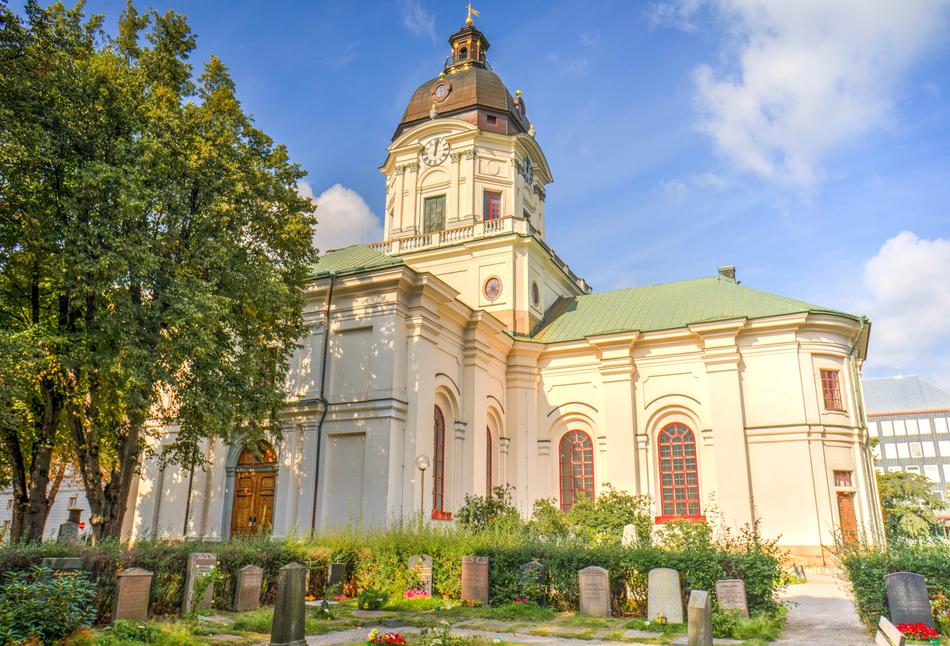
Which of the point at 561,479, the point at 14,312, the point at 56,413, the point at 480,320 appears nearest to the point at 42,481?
the point at 56,413

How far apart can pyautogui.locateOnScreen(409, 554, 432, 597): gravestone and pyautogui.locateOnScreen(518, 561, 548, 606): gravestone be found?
6.90 ft

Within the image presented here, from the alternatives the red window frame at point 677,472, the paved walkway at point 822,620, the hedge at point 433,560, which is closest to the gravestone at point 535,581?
the hedge at point 433,560

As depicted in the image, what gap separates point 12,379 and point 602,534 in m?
15.6

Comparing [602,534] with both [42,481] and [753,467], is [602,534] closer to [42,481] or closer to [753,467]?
[753,467]

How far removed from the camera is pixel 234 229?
15859 millimetres

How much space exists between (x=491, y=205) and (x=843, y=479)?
54.6 feet

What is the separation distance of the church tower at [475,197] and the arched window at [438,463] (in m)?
6.16

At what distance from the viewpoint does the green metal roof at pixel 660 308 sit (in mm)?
24500

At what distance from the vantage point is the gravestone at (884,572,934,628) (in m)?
10.2

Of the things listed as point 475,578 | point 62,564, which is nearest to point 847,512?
point 475,578

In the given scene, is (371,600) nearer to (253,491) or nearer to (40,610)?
(40,610)

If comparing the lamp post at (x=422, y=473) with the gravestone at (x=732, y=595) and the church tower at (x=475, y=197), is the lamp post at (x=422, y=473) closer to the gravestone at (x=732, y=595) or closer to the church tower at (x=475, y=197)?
the church tower at (x=475, y=197)

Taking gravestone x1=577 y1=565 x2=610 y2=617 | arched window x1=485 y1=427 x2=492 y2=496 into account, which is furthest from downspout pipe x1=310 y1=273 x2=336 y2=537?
gravestone x1=577 y1=565 x2=610 y2=617

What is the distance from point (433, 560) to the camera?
14.4m
